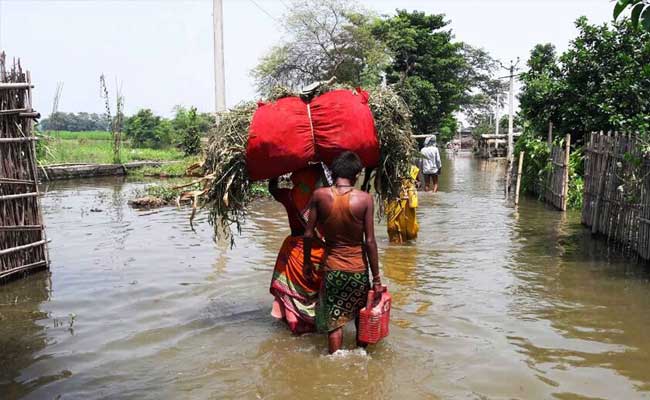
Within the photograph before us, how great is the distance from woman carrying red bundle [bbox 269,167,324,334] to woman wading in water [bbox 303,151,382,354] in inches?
12.5

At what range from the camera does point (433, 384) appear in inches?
168

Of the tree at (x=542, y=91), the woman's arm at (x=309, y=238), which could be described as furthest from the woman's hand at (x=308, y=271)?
the tree at (x=542, y=91)

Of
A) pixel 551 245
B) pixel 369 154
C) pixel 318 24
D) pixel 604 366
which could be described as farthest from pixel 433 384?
pixel 318 24

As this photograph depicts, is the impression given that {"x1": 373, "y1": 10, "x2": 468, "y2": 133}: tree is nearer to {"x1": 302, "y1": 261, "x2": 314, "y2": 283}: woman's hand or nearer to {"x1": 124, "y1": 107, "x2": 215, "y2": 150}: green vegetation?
{"x1": 124, "y1": 107, "x2": 215, "y2": 150}: green vegetation

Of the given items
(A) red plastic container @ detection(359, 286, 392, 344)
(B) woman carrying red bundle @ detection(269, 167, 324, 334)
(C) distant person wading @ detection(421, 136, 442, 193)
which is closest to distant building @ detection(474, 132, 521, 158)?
(C) distant person wading @ detection(421, 136, 442, 193)

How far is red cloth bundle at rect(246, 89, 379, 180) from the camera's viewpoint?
4.76 m

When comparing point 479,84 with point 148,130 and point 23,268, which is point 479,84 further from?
point 23,268

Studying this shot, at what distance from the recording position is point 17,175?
6961 millimetres

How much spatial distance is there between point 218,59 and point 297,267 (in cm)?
1069

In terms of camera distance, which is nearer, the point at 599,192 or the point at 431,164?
the point at 599,192

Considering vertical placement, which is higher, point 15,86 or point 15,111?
point 15,86

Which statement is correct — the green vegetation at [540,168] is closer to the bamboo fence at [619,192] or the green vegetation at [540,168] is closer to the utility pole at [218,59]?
the bamboo fence at [619,192]

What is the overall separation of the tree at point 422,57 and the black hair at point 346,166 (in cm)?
3170

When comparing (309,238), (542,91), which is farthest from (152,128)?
(309,238)
